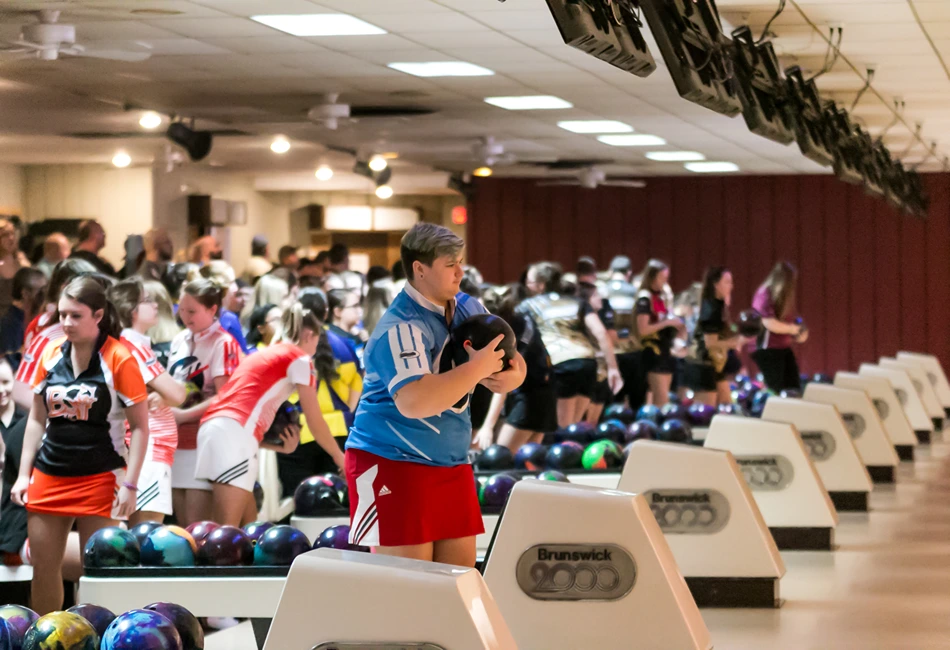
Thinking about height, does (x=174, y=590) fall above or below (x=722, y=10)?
below

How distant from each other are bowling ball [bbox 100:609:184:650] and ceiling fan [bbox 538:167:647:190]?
14248 millimetres

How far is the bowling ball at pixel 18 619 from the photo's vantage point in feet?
11.5

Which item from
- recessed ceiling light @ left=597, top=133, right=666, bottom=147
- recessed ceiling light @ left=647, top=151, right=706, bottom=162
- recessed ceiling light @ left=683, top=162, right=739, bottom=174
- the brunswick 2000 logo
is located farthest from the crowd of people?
recessed ceiling light @ left=683, top=162, right=739, bottom=174

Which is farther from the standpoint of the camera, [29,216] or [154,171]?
[154,171]

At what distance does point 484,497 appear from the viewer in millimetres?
5992

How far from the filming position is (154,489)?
219 inches

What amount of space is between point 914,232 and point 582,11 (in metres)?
15.3

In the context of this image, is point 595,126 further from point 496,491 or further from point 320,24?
point 496,491

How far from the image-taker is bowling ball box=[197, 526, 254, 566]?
4672 millimetres

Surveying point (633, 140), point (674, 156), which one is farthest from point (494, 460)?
point (674, 156)

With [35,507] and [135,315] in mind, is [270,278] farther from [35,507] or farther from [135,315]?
[35,507]

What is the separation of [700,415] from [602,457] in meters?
2.70

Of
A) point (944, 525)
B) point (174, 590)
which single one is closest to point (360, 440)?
point (174, 590)

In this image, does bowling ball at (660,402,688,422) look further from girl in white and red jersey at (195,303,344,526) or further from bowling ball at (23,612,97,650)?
bowling ball at (23,612,97,650)
